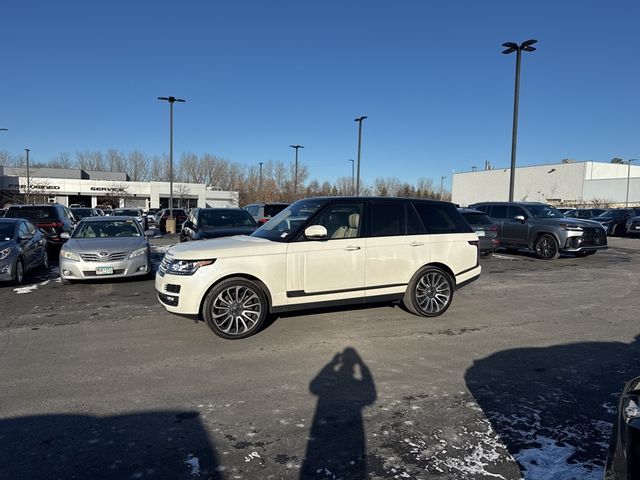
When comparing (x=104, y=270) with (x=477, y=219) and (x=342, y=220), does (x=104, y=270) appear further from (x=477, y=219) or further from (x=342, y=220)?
(x=477, y=219)

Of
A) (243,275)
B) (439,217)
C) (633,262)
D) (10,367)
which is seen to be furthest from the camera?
(633,262)

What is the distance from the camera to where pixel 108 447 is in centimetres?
323

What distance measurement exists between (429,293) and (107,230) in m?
7.78

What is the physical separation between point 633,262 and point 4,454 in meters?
16.6

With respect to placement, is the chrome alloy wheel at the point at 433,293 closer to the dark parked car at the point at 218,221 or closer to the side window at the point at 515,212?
the dark parked car at the point at 218,221

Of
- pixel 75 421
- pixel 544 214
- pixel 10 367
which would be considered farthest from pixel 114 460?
pixel 544 214

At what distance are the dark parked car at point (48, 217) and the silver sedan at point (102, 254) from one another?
4835 millimetres

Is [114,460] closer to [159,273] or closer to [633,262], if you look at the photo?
[159,273]

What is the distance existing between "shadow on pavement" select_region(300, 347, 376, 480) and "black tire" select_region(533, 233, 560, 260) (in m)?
11.8

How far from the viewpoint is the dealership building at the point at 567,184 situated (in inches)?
2645

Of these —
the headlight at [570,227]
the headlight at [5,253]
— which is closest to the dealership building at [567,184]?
the headlight at [570,227]

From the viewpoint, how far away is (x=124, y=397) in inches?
160

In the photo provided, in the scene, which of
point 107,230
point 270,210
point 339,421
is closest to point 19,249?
point 107,230

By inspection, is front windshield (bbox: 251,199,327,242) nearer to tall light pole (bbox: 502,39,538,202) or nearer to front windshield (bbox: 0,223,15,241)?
front windshield (bbox: 0,223,15,241)
